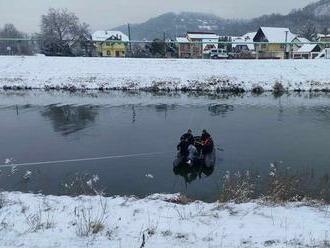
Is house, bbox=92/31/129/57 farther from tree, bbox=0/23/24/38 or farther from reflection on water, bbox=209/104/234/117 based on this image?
reflection on water, bbox=209/104/234/117

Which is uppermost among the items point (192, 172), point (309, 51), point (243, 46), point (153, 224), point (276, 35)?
point (276, 35)

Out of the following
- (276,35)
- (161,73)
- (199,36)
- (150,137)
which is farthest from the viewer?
(199,36)

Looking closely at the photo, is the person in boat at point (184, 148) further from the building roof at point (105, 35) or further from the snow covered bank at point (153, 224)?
the building roof at point (105, 35)

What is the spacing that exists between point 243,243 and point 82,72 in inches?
1764

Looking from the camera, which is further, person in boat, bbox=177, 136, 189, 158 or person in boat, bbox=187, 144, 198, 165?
person in boat, bbox=177, 136, 189, 158

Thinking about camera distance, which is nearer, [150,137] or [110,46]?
[150,137]

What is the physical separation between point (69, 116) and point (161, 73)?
21.5 meters

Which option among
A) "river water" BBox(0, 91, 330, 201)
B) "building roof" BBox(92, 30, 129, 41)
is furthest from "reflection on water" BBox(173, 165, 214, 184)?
"building roof" BBox(92, 30, 129, 41)

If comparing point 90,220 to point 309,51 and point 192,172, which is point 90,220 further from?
point 309,51

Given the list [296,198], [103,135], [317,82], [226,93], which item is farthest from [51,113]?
[317,82]

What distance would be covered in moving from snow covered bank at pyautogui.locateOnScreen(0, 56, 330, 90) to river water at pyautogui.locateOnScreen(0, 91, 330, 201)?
632 cm

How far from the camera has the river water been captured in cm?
1588

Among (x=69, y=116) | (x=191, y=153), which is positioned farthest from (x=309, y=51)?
(x=191, y=153)

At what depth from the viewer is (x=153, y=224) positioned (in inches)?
355
